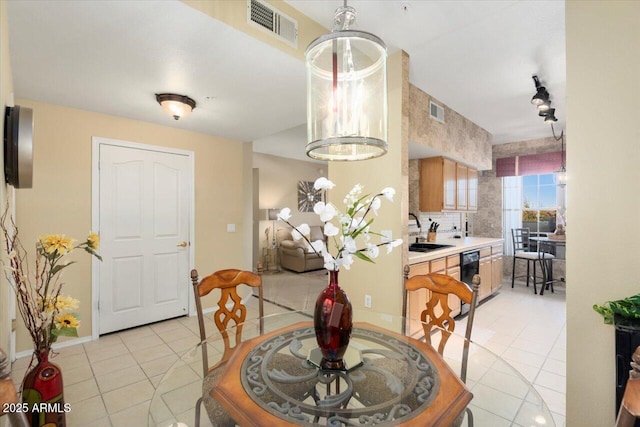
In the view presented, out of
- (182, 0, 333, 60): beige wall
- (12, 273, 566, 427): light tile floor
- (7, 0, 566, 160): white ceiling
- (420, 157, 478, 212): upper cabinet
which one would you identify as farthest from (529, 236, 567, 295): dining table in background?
(182, 0, 333, 60): beige wall

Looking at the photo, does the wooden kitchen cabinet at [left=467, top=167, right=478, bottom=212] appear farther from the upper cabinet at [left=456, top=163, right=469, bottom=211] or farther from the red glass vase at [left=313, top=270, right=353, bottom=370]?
the red glass vase at [left=313, top=270, right=353, bottom=370]

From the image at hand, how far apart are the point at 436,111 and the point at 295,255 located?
4150mm

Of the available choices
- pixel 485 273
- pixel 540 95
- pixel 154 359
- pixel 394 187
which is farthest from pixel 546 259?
pixel 154 359

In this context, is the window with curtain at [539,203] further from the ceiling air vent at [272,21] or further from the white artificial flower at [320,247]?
the white artificial flower at [320,247]

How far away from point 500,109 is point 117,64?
428cm

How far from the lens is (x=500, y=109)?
3.89 m

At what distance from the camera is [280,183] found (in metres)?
6.99

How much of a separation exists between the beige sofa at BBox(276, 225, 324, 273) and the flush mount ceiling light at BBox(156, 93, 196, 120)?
405 cm

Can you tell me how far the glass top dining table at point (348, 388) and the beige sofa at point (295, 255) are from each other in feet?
15.6

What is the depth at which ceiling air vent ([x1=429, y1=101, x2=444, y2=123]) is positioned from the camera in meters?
3.39

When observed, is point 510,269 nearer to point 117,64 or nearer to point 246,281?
point 246,281

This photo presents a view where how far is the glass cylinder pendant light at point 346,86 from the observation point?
3.73ft

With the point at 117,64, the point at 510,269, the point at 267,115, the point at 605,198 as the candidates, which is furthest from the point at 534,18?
the point at 510,269

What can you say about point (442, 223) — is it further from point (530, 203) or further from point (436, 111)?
point (436, 111)
